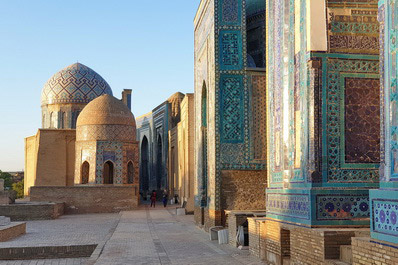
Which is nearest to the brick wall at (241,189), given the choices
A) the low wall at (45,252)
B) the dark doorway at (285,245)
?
the low wall at (45,252)

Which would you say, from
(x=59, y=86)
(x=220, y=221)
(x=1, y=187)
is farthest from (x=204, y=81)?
(x=59, y=86)

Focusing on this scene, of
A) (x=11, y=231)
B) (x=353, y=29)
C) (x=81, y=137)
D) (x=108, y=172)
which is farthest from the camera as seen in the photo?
(x=108, y=172)

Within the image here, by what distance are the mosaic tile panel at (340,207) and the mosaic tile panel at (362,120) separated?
1.45ft

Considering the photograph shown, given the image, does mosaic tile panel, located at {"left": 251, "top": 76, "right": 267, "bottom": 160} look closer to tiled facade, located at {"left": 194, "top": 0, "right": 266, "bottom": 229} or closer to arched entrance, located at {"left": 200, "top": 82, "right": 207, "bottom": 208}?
tiled facade, located at {"left": 194, "top": 0, "right": 266, "bottom": 229}

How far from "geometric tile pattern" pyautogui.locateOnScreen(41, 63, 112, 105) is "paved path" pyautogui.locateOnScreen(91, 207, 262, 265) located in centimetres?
1727

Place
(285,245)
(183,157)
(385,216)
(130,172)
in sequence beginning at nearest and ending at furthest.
Result: (385,216), (285,245), (183,157), (130,172)

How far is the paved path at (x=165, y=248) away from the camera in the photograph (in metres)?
8.19

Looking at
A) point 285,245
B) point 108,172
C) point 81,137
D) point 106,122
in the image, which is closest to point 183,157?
point 106,122

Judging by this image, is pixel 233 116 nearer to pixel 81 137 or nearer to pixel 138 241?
pixel 138 241

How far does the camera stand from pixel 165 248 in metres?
9.69

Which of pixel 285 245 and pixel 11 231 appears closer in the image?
pixel 285 245

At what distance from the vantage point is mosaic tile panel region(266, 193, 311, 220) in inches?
260

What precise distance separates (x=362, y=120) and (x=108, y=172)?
65.3 feet

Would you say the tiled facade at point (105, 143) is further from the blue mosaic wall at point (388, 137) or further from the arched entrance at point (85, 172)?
the blue mosaic wall at point (388, 137)
